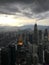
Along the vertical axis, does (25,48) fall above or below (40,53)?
above

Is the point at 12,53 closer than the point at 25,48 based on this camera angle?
Yes

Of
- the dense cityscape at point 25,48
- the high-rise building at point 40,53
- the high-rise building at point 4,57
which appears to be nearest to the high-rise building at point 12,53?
the dense cityscape at point 25,48

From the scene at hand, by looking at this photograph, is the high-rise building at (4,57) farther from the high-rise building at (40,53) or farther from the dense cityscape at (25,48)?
the high-rise building at (40,53)

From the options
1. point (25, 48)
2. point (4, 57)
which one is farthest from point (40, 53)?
point (4, 57)

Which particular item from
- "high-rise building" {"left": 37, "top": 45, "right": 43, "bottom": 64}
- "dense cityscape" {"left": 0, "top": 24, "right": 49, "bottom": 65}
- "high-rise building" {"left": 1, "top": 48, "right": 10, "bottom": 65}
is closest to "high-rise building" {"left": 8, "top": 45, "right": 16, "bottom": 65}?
"dense cityscape" {"left": 0, "top": 24, "right": 49, "bottom": 65}

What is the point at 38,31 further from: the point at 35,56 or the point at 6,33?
the point at 6,33

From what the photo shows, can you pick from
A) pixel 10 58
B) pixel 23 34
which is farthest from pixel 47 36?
pixel 10 58

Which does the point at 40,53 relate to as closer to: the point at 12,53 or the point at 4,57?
the point at 12,53

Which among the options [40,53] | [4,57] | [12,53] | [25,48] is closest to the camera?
[4,57]

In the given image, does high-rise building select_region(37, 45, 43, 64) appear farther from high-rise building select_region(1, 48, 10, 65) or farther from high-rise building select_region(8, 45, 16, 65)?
high-rise building select_region(1, 48, 10, 65)
